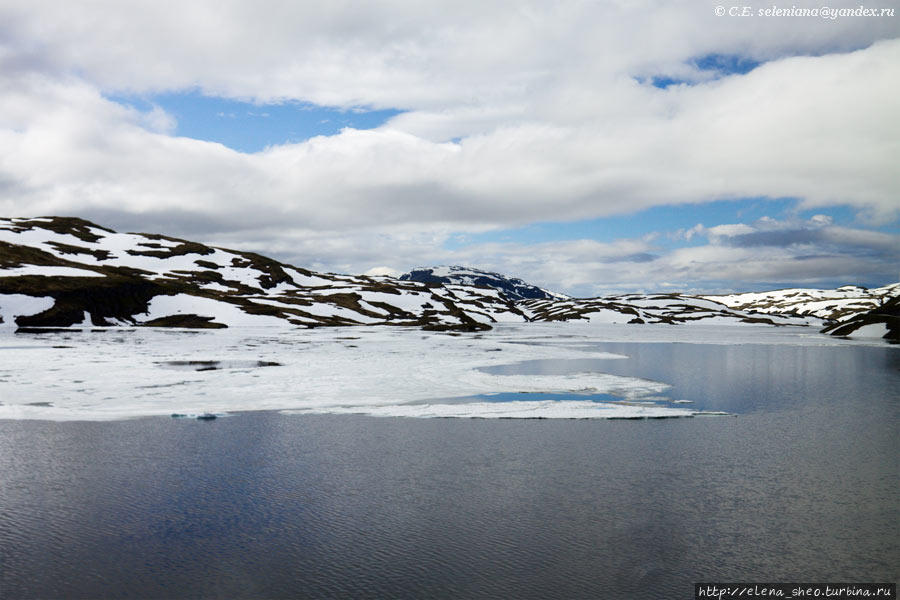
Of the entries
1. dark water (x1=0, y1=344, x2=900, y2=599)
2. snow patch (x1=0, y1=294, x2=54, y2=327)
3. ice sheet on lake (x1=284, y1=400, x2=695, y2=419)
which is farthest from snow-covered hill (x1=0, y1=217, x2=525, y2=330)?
dark water (x1=0, y1=344, x2=900, y2=599)

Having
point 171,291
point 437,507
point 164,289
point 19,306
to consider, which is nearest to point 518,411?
point 437,507

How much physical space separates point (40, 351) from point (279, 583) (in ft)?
139

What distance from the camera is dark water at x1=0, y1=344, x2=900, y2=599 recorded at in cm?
911

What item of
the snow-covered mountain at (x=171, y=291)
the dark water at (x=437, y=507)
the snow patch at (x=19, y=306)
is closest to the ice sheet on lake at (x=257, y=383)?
the dark water at (x=437, y=507)

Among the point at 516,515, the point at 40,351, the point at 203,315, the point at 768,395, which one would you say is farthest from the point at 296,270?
the point at 516,515

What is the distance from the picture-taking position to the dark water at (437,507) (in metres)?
9.11

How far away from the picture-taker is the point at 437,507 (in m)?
12.1

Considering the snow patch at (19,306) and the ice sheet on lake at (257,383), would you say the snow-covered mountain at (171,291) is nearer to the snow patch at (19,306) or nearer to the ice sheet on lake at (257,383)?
the snow patch at (19,306)

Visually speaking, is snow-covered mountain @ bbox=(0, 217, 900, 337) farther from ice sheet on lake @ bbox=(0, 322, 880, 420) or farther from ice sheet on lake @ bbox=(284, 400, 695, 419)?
ice sheet on lake @ bbox=(284, 400, 695, 419)

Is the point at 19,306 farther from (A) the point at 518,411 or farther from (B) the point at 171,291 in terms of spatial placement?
(A) the point at 518,411

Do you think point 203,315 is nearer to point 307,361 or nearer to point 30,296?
point 30,296

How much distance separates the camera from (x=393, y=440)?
58.5ft

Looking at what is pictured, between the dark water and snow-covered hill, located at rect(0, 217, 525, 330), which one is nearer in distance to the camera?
the dark water

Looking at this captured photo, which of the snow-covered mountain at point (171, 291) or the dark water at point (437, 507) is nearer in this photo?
the dark water at point (437, 507)
